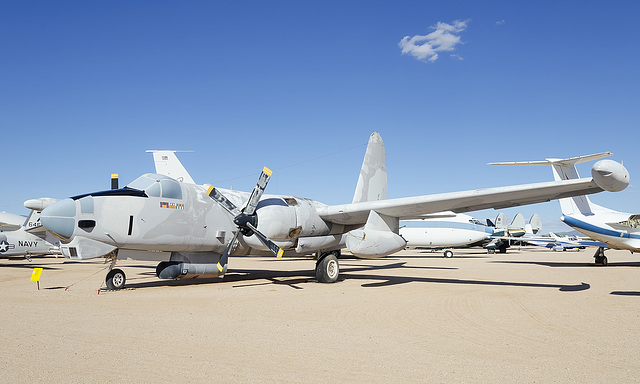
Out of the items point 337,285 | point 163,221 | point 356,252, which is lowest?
point 337,285

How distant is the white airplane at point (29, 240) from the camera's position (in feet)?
87.0

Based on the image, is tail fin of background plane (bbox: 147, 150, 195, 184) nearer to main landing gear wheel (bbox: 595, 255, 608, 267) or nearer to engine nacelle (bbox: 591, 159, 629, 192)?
engine nacelle (bbox: 591, 159, 629, 192)

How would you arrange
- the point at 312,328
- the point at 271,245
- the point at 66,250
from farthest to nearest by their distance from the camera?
1. the point at 271,245
2. the point at 66,250
3. the point at 312,328

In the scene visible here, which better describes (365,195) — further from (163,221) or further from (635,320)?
(635,320)

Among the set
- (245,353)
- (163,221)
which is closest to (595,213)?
(163,221)

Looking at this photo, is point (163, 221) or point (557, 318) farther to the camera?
point (163, 221)

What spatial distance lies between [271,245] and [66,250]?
563 cm

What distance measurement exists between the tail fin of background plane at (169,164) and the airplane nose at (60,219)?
20.5 meters

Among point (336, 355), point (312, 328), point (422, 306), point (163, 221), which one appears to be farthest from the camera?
point (163, 221)

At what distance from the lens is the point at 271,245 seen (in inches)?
557

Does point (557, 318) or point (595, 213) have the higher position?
point (595, 213)

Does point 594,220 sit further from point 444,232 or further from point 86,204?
point 86,204

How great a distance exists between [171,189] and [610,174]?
11.2m

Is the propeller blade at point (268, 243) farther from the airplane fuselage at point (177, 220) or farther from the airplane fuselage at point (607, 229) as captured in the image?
the airplane fuselage at point (607, 229)
